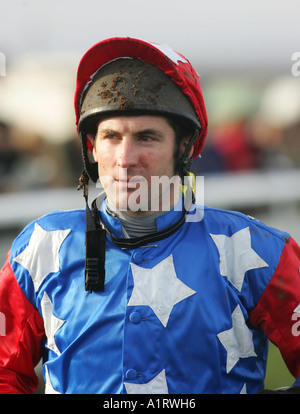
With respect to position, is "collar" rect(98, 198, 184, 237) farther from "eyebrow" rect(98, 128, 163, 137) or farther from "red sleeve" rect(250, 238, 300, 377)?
"red sleeve" rect(250, 238, 300, 377)

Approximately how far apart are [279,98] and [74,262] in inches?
229

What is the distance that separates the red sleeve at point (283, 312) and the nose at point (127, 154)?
2.59 ft

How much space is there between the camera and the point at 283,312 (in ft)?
8.32

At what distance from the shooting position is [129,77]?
2.55m

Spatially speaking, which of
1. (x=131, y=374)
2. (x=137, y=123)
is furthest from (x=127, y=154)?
(x=131, y=374)

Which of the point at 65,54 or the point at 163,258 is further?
the point at 65,54

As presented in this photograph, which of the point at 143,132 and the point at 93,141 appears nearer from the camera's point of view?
the point at 143,132

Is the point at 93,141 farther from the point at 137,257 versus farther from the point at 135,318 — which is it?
the point at 135,318

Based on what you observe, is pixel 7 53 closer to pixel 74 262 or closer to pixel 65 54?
pixel 65 54

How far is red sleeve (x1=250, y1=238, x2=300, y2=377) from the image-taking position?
99.5 inches

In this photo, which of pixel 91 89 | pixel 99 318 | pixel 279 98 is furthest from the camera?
pixel 279 98

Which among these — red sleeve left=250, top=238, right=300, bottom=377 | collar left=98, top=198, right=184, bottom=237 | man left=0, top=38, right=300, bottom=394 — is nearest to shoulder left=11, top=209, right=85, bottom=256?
man left=0, top=38, right=300, bottom=394

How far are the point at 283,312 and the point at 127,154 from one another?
96 cm

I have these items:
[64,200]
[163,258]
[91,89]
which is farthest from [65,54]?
[163,258]
